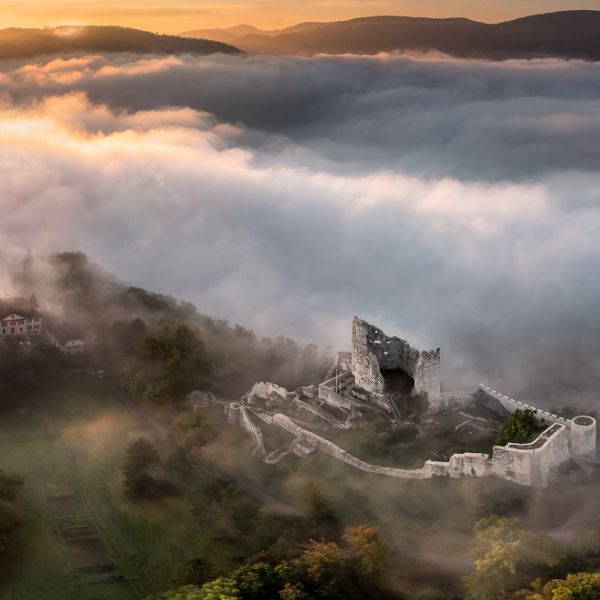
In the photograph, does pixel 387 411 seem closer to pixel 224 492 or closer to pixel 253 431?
pixel 253 431

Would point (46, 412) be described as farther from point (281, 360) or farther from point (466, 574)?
point (466, 574)

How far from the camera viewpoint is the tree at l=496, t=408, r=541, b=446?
3156cm

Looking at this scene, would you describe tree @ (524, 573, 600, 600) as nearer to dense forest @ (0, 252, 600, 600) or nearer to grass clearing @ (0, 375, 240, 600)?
dense forest @ (0, 252, 600, 600)

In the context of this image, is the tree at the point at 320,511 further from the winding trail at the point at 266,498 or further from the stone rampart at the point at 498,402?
the stone rampart at the point at 498,402

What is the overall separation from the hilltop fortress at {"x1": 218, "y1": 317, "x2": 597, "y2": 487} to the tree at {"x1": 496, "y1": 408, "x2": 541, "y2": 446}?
424 mm

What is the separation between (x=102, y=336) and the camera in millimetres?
43062

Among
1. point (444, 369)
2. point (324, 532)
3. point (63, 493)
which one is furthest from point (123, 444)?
point (444, 369)

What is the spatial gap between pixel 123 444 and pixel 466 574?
14470mm

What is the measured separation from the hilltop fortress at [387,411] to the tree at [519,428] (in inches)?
16.7

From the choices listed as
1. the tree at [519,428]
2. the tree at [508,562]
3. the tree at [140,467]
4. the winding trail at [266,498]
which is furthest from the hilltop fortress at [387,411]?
the tree at [508,562]

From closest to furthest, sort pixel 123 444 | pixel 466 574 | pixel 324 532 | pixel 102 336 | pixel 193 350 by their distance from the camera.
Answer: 1. pixel 466 574
2. pixel 324 532
3. pixel 123 444
4. pixel 193 350
5. pixel 102 336

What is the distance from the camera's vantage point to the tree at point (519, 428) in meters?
31.6

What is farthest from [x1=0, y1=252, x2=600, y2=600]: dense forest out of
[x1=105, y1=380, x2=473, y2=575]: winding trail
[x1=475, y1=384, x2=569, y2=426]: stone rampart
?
[x1=475, y1=384, x2=569, y2=426]: stone rampart

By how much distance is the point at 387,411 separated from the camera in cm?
3481
